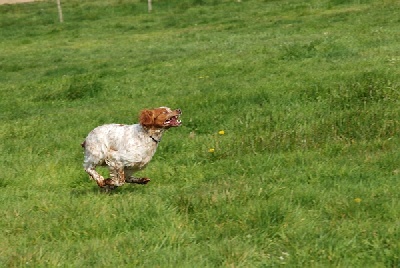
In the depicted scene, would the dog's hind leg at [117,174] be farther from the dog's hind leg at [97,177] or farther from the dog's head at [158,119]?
the dog's head at [158,119]

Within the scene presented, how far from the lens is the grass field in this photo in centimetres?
585

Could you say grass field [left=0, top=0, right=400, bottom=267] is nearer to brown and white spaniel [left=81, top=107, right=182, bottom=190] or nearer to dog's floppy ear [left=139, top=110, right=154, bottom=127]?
brown and white spaniel [left=81, top=107, right=182, bottom=190]

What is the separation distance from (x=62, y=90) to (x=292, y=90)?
21.1ft

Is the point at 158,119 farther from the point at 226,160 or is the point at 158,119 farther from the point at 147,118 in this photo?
the point at 226,160

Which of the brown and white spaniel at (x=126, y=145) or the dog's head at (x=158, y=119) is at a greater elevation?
the dog's head at (x=158, y=119)

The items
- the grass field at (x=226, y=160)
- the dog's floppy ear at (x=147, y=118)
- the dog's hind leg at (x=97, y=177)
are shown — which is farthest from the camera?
the dog's hind leg at (x=97, y=177)

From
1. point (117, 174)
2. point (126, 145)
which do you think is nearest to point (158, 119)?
point (126, 145)

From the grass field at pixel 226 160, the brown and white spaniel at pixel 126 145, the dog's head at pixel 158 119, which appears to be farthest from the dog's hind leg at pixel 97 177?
the dog's head at pixel 158 119

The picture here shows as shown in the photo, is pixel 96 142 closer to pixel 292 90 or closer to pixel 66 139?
pixel 66 139

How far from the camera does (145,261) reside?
5562 mm

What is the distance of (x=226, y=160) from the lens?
9180mm

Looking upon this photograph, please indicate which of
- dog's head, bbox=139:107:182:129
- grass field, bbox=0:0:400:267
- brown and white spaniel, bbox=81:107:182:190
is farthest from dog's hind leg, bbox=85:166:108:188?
dog's head, bbox=139:107:182:129

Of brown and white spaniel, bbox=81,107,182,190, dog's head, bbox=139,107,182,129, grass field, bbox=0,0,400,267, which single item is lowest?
Answer: grass field, bbox=0,0,400,267

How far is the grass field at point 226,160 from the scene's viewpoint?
230 inches
